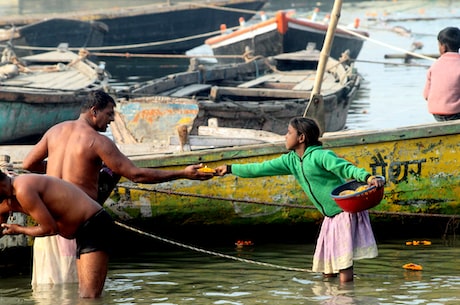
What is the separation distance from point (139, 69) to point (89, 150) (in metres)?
22.5

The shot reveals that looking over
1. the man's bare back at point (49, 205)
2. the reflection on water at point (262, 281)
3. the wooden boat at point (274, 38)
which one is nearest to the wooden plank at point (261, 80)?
the wooden boat at point (274, 38)

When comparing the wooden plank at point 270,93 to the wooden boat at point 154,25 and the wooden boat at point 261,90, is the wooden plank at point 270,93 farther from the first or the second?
the wooden boat at point 154,25

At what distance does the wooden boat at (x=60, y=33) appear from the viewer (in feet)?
89.5

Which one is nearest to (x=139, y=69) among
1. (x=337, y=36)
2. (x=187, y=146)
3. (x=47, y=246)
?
(x=337, y=36)

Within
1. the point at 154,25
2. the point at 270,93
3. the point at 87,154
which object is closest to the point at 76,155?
the point at 87,154

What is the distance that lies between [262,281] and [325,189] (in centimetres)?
133

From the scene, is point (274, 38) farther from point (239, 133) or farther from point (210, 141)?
point (210, 141)

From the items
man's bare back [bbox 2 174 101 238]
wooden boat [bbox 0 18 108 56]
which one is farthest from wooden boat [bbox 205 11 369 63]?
man's bare back [bbox 2 174 101 238]

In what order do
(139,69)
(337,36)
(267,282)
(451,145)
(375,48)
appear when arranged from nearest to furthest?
(267,282) < (451,145) < (337,36) < (139,69) < (375,48)

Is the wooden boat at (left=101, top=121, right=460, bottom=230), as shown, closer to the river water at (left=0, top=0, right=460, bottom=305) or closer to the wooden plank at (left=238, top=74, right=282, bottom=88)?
the river water at (left=0, top=0, right=460, bottom=305)

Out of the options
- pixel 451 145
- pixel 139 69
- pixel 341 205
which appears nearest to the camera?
pixel 341 205

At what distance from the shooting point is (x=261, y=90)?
15.3 meters

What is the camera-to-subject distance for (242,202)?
8.98 metres

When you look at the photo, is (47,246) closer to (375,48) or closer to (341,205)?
(341,205)
